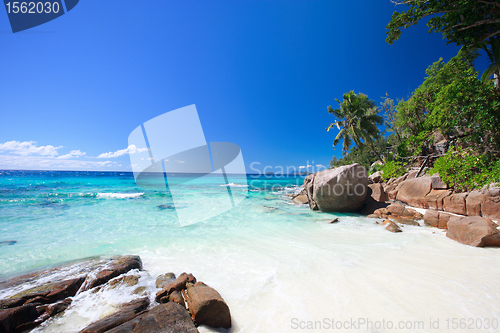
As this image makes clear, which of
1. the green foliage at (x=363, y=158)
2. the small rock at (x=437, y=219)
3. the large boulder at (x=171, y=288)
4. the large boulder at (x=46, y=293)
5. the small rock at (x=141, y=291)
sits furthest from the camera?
the green foliage at (x=363, y=158)

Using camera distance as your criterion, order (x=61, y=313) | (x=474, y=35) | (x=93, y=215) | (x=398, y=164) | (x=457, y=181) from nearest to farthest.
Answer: (x=61, y=313) < (x=474, y=35) < (x=457, y=181) < (x=93, y=215) < (x=398, y=164)

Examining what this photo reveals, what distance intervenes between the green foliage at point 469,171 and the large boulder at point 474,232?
125 inches

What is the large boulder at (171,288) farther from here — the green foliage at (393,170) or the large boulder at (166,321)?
the green foliage at (393,170)

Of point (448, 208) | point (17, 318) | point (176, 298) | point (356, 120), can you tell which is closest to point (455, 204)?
point (448, 208)

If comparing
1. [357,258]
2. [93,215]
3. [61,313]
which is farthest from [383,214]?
[93,215]

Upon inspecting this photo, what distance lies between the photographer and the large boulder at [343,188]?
912cm

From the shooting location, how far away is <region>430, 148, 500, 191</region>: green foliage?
673 centimetres

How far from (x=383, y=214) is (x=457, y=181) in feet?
10.3

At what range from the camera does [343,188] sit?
9.19 m

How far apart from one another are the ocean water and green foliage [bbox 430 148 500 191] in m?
3.17

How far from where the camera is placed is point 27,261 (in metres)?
4.23

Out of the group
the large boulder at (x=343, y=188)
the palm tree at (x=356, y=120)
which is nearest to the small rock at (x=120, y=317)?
the large boulder at (x=343, y=188)

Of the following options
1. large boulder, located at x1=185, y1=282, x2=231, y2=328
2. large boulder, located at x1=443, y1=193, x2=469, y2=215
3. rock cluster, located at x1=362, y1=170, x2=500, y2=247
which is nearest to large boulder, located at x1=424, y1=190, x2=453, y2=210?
rock cluster, located at x1=362, y1=170, x2=500, y2=247

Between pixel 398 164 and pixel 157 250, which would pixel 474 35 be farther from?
pixel 157 250
